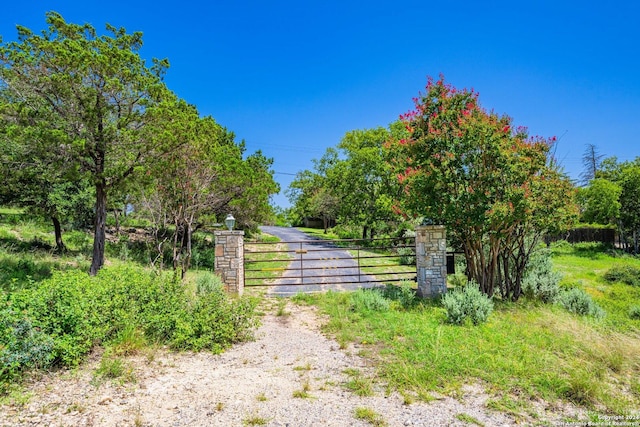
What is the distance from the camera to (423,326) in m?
5.81

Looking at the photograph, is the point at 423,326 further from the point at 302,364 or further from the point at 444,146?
the point at 444,146

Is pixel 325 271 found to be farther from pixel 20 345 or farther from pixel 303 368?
pixel 20 345

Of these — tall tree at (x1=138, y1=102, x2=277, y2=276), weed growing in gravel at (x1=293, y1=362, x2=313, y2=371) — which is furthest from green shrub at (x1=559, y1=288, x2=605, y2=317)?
tall tree at (x1=138, y1=102, x2=277, y2=276)

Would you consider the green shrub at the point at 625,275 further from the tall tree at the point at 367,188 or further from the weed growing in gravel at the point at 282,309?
the weed growing in gravel at the point at 282,309

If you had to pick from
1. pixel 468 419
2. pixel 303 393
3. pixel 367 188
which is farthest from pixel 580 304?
pixel 367 188

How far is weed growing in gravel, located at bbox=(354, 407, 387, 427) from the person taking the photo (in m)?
3.07

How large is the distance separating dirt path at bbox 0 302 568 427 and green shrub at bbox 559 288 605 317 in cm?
505

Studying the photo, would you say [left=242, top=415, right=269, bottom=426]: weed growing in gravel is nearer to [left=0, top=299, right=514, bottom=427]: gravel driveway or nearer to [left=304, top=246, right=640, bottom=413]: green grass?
[left=0, top=299, right=514, bottom=427]: gravel driveway

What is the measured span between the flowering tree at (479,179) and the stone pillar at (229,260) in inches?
171

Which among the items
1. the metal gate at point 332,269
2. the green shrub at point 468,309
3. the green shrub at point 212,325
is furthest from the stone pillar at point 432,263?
the green shrub at point 212,325

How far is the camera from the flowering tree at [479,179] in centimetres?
727

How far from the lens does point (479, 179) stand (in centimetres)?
752

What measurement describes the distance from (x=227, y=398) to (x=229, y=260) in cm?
554

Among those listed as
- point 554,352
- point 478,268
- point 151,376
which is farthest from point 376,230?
point 151,376
